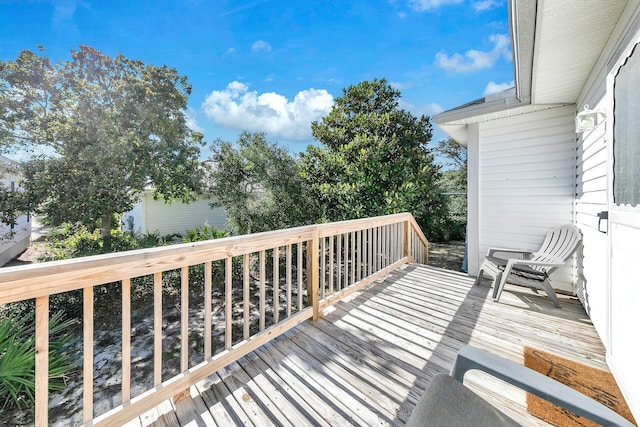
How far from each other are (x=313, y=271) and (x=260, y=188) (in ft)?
15.5

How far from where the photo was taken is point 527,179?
3.75m

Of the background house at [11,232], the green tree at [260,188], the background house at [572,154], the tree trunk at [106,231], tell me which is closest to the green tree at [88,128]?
the tree trunk at [106,231]

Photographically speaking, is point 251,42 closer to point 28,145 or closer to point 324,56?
point 324,56

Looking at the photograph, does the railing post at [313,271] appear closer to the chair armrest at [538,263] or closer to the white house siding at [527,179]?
the chair armrest at [538,263]

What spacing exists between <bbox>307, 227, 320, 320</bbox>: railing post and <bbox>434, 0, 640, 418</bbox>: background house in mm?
2201

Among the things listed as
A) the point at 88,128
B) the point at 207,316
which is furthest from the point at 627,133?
the point at 88,128

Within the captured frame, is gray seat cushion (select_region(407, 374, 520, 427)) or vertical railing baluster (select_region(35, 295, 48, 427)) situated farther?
vertical railing baluster (select_region(35, 295, 48, 427))

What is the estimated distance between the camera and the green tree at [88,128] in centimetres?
624

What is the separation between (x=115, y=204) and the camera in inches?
263

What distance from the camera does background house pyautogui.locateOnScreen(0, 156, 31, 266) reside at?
6328 millimetres

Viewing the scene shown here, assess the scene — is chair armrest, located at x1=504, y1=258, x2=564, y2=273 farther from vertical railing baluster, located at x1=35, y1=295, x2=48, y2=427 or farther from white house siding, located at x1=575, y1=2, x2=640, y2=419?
vertical railing baluster, located at x1=35, y1=295, x2=48, y2=427

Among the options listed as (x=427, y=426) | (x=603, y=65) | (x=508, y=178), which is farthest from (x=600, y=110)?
(x=427, y=426)

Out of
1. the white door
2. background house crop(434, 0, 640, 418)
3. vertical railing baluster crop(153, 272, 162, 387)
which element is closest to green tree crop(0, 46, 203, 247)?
vertical railing baluster crop(153, 272, 162, 387)

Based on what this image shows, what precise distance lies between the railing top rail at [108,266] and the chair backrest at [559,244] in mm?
3327
